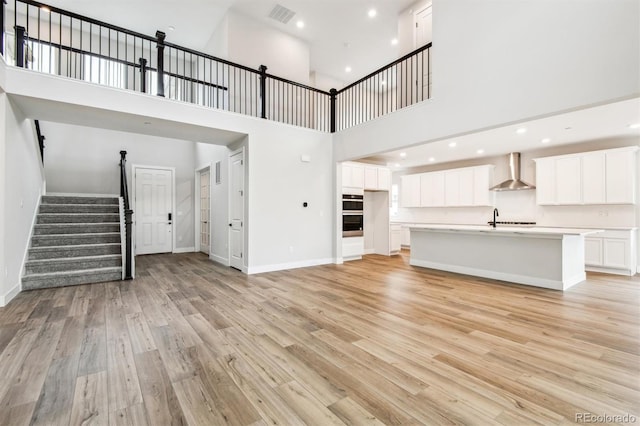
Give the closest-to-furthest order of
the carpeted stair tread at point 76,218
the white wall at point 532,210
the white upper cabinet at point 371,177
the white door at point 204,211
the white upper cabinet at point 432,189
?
1. the carpeted stair tread at point 76,218
2. the white wall at point 532,210
3. the white upper cabinet at point 371,177
4. the white door at point 204,211
5. the white upper cabinet at point 432,189

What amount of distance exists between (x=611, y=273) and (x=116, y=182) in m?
11.8

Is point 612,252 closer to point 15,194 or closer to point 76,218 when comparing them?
point 15,194

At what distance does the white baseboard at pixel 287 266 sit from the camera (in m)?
5.43

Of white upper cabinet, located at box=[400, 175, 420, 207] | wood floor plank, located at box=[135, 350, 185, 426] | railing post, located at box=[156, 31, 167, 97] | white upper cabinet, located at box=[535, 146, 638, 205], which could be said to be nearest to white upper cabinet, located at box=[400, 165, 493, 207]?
white upper cabinet, located at box=[400, 175, 420, 207]

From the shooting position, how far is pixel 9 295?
12.2 feet

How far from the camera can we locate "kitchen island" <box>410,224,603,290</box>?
441cm

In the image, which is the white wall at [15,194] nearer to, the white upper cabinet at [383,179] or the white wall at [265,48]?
the white wall at [265,48]

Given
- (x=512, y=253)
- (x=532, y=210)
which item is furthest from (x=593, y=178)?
(x=512, y=253)

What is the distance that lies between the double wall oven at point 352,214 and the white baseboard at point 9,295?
18.6 ft

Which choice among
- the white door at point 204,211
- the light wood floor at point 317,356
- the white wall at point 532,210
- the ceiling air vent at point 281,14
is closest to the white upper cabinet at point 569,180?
the white wall at point 532,210

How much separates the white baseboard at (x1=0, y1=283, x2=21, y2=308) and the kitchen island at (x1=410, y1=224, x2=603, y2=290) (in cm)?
678

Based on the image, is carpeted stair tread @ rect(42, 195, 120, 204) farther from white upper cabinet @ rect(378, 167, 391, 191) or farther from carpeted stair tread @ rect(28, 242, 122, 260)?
white upper cabinet @ rect(378, 167, 391, 191)

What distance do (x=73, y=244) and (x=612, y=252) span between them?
1041 centimetres

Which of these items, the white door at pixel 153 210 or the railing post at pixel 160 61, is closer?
the railing post at pixel 160 61
